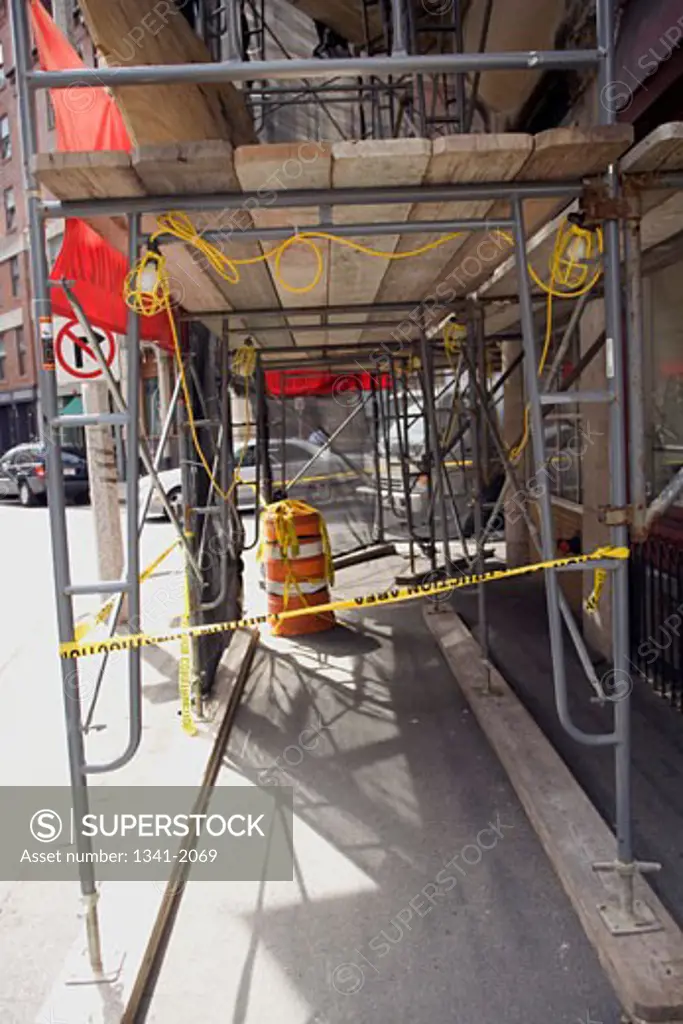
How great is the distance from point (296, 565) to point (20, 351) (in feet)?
100

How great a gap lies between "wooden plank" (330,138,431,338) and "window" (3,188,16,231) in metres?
34.8

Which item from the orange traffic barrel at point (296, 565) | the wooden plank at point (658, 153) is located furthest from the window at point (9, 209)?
the wooden plank at point (658, 153)

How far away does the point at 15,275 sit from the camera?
33.9m

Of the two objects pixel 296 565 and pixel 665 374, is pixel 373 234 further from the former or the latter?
pixel 296 565

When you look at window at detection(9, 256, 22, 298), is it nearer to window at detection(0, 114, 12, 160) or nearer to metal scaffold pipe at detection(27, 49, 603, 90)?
window at detection(0, 114, 12, 160)

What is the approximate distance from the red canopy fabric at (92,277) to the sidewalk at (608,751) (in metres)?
3.66

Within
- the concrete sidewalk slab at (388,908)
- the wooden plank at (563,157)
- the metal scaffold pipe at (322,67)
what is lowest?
the concrete sidewalk slab at (388,908)

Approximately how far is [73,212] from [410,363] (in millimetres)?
7053

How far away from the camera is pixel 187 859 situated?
148 inches

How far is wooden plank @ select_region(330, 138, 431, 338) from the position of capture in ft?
8.39

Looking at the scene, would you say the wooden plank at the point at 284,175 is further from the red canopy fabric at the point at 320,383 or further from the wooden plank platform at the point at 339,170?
the red canopy fabric at the point at 320,383

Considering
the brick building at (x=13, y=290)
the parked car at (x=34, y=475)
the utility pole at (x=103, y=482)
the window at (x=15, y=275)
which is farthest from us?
the window at (x=15, y=275)

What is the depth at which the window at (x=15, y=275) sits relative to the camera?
3369 cm

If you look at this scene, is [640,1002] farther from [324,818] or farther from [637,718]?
[637,718]
